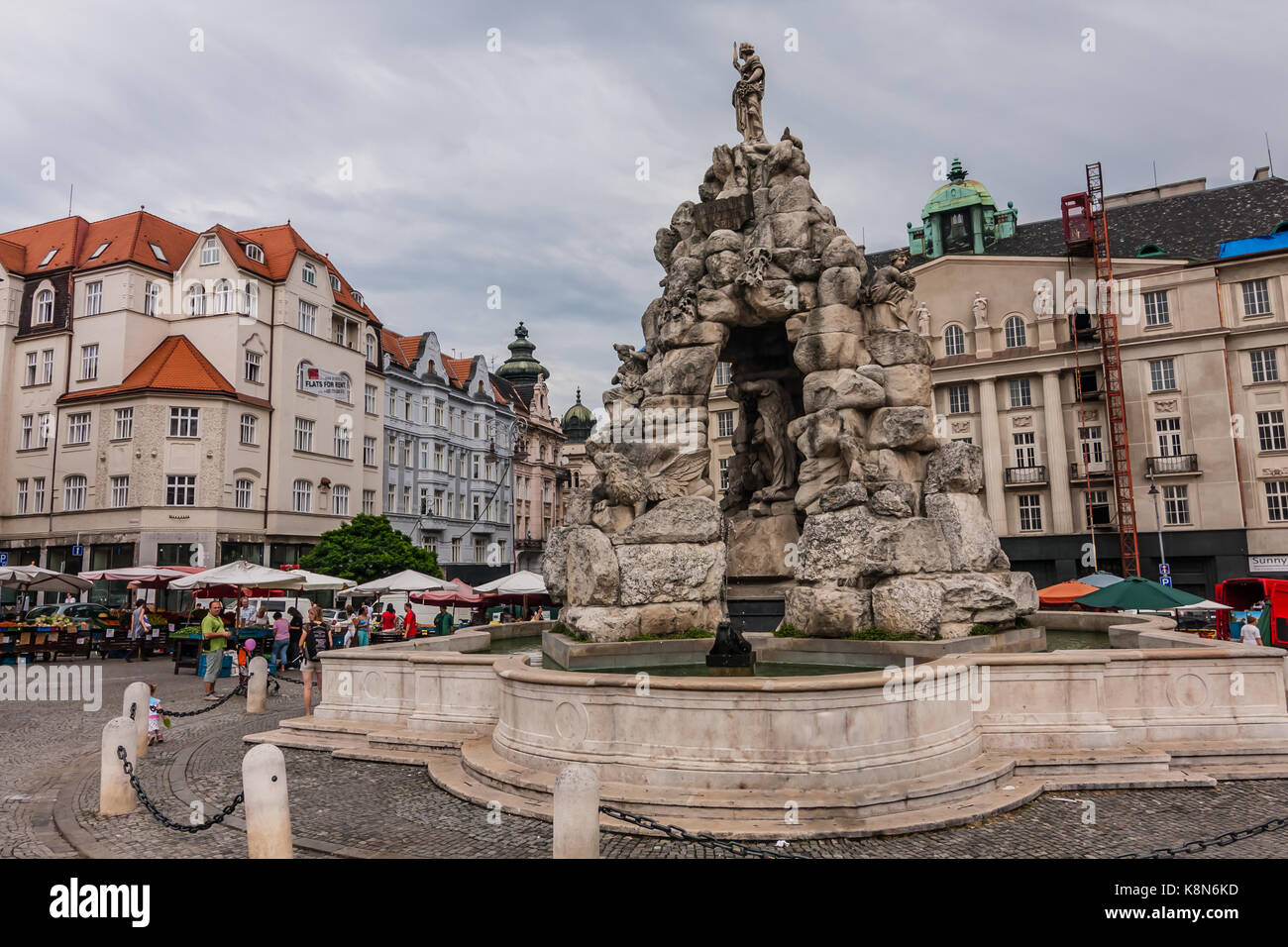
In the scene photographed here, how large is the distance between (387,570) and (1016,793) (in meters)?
29.4

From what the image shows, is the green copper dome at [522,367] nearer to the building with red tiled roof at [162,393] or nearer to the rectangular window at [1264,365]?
the building with red tiled roof at [162,393]

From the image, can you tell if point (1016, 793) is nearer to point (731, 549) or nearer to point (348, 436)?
point (731, 549)

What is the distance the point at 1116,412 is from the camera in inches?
1416

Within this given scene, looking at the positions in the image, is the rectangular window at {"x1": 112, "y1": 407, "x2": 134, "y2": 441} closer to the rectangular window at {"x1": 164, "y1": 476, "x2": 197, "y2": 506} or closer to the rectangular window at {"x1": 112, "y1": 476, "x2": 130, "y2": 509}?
the rectangular window at {"x1": 112, "y1": 476, "x2": 130, "y2": 509}

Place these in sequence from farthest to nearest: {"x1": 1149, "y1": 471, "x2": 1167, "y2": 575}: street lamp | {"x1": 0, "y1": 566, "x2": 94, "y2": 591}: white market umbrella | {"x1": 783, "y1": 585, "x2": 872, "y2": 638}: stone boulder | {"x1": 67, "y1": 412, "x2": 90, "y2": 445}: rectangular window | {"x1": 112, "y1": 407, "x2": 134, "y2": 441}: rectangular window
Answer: {"x1": 67, "y1": 412, "x2": 90, "y2": 445}: rectangular window, {"x1": 112, "y1": 407, "x2": 134, "y2": 441}: rectangular window, {"x1": 1149, "y1": 471, "x2": 1167, "y2": 575}: street lamp, {"x1": 0, "y1": 566, "x2": 94, "y2": 591}: white market umbrella, {"x1": 783, "y1": 585, "x2": 872, "y2": 638}: stone boulder

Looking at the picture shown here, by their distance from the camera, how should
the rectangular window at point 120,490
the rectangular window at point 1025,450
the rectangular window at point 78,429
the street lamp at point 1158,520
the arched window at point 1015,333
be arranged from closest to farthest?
the street lamp at point 1158,520, the rectangular window at point 120,490, the rectangular window at point 78,429, the rectangular window at point 1025,450, the arched window at point 1015,333

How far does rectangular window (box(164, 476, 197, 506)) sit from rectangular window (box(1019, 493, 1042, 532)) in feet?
117

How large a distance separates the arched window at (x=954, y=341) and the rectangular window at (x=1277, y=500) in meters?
13.3

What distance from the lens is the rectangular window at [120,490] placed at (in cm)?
3412

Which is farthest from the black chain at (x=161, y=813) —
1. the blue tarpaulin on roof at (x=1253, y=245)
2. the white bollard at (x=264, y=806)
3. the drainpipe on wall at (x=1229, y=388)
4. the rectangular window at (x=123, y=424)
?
the blue tarpaulin on roof at (x=1253, y=245)

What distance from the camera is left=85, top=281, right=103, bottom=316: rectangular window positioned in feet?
119

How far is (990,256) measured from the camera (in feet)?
130

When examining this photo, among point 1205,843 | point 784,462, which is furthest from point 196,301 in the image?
point 1205,843

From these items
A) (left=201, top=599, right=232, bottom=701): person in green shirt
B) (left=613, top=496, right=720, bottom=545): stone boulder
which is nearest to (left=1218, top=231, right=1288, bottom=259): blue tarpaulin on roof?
(left=613, top=496, right=720, bottom=545): stone boulder
